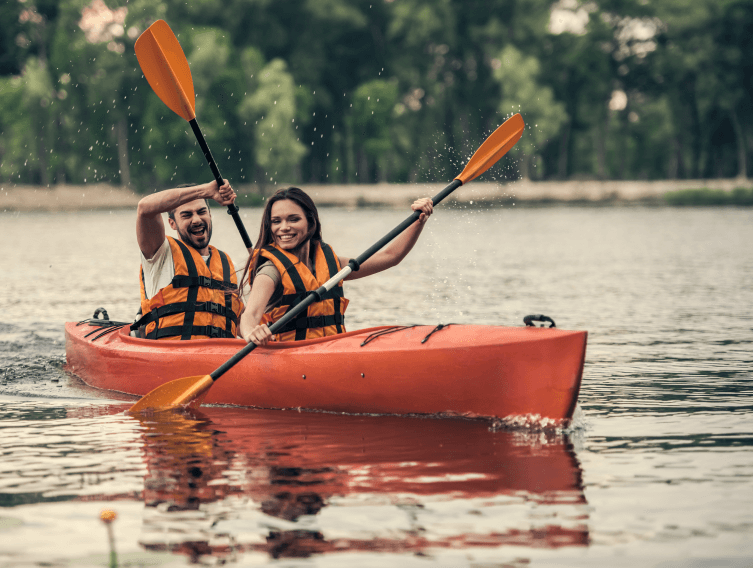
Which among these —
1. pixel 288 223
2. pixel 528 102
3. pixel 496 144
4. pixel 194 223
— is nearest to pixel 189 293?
pixel 194 223

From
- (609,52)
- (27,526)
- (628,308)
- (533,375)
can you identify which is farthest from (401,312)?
(609,52)

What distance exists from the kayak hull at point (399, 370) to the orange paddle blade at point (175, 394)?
0.15m

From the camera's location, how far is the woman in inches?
221

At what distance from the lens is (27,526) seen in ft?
12.7

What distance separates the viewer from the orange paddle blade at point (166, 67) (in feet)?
22.2

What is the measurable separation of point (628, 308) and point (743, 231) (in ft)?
52.1

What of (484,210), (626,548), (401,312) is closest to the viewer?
(626,548)

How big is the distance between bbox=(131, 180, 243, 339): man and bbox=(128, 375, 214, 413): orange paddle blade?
479 millimetres

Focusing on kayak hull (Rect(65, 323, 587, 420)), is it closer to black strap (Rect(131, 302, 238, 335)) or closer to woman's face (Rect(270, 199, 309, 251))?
black strap (Rect(131, 302, 238, 335))

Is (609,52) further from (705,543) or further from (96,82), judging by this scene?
(705,543)

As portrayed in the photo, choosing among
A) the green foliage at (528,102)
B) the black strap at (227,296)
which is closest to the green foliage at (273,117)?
the green foliage at (528,102)

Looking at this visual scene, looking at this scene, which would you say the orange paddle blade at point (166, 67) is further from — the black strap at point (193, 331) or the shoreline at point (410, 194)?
the shoreline at point (410, 194)

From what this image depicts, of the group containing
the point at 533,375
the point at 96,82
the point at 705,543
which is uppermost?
the point at 96,82

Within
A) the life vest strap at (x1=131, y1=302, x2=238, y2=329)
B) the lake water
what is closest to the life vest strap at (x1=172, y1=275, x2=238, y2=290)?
the life vest strap at (x1=131, y1=302, x2=238, y2=329)
